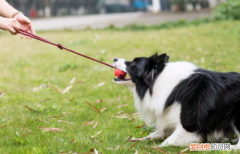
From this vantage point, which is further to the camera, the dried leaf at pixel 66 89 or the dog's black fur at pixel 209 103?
the dried leaf at pixel 66 89

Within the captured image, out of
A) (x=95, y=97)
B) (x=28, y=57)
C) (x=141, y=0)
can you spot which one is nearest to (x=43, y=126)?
(x=95, y=97)

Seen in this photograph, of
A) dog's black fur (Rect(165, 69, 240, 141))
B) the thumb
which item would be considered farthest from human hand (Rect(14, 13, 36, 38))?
dog's black fur (Rect(165, 69, 240, 141))

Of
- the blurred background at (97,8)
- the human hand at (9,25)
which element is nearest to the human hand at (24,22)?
the human hand at (9,25)

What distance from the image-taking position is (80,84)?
6.82 m

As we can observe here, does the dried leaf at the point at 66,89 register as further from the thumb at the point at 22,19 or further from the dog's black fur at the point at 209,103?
the dog's black fur at the point at 209,103

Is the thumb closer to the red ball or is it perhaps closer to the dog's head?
the red ball

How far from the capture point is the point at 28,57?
9648 mm

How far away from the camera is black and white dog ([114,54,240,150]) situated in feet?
11.6

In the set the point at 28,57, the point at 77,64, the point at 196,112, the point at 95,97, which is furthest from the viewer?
the point at 28,57

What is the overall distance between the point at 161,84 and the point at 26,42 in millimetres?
9489

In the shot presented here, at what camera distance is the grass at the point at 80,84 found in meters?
3.97

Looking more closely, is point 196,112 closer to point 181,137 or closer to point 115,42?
point 181,137

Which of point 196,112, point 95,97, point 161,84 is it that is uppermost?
point 161,84

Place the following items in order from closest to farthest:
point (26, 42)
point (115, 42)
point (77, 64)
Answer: point (77, 64), point (115, 42), point (26, 42)
